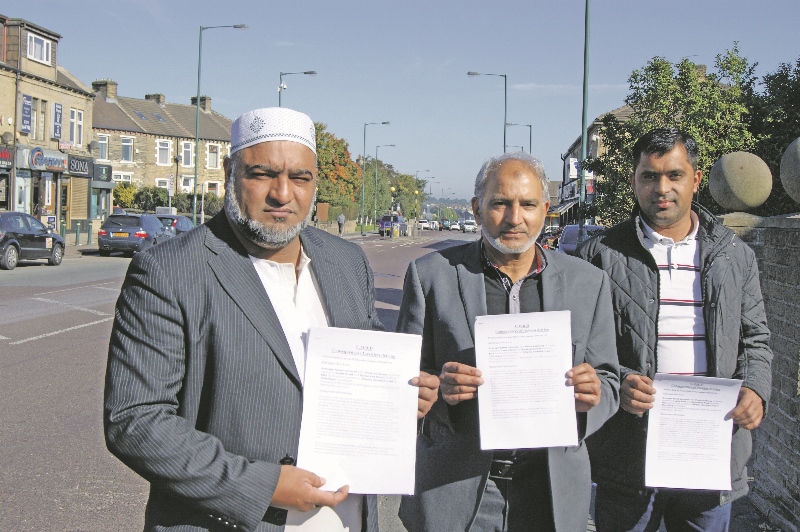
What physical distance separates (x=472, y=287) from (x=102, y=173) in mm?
46464

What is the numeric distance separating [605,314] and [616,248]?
0.60m

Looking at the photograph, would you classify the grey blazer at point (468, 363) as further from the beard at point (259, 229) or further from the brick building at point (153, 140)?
the brick building at point (153, 140)

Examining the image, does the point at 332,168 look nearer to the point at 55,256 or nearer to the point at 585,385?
the point at 55,256

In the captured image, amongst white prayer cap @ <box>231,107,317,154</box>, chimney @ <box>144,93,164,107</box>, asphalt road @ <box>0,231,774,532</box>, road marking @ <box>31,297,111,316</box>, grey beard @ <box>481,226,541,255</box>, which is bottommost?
asphalt road @ <box>0,231,774,532</box>

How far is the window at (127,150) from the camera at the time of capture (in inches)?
2566

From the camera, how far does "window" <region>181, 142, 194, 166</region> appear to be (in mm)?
69000

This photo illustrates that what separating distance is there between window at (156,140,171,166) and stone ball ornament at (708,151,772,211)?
213 ft

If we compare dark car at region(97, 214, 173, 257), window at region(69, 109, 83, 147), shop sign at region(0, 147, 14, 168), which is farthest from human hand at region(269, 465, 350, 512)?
window at region(69, 109, 83, 147)

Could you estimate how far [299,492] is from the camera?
217 centimetres

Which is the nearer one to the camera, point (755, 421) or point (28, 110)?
point (755, 421)

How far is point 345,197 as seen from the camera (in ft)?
Answer: 240

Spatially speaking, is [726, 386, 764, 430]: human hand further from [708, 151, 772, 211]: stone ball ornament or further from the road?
[708, 151, 772, 211]: stone ball ornament

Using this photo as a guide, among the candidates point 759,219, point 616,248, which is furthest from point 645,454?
point 759,219

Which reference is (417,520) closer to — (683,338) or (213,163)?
(683,338)
